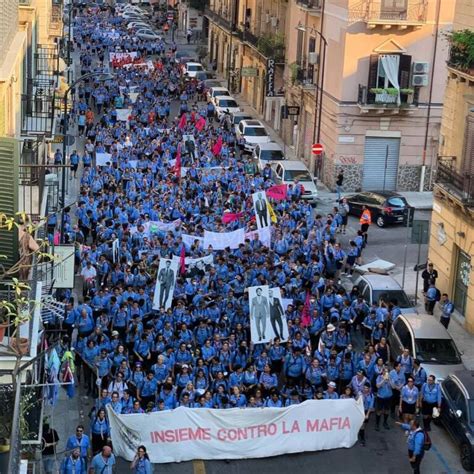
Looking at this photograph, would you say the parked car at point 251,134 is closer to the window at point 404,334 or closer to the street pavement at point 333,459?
the window at point 404,334

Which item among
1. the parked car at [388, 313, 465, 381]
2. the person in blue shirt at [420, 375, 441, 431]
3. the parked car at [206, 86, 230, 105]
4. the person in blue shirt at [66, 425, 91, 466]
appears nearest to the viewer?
the person in blue shirt at [66, 425, 91, 466]

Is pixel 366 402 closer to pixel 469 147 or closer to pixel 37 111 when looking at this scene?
pixel 469 147

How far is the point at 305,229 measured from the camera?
33.8 meters

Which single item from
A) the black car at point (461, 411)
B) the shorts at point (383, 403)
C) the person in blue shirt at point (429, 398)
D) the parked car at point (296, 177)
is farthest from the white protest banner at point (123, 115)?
the person in blue shirt at point (429, 398)

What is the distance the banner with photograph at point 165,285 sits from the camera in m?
26.4

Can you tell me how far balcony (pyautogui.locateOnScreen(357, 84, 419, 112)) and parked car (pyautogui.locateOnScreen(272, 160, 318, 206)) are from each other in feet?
11.0

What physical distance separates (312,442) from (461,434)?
2722mm

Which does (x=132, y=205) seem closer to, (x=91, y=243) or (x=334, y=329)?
(x=91, y=243)

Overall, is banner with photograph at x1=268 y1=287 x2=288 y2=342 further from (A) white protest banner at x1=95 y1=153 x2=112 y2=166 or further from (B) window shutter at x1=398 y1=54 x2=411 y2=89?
(B) window shutter at x1=398 y1=54 x2=411 y2=89

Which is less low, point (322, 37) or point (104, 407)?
point (322, 37)

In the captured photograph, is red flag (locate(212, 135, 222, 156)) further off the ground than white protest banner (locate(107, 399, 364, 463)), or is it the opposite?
red flag (locate(212, 135, 222, 156))

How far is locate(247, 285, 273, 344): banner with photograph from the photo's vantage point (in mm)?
24688

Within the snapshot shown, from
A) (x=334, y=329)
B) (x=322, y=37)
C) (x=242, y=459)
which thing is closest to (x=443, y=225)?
(x=334, y=329)

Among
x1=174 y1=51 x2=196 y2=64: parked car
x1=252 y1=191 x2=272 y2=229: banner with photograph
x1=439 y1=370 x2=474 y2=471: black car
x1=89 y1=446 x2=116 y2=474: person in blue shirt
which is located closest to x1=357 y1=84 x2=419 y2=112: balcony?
x1=252 y1=191 x2=272 y2=229: banner with photograph
